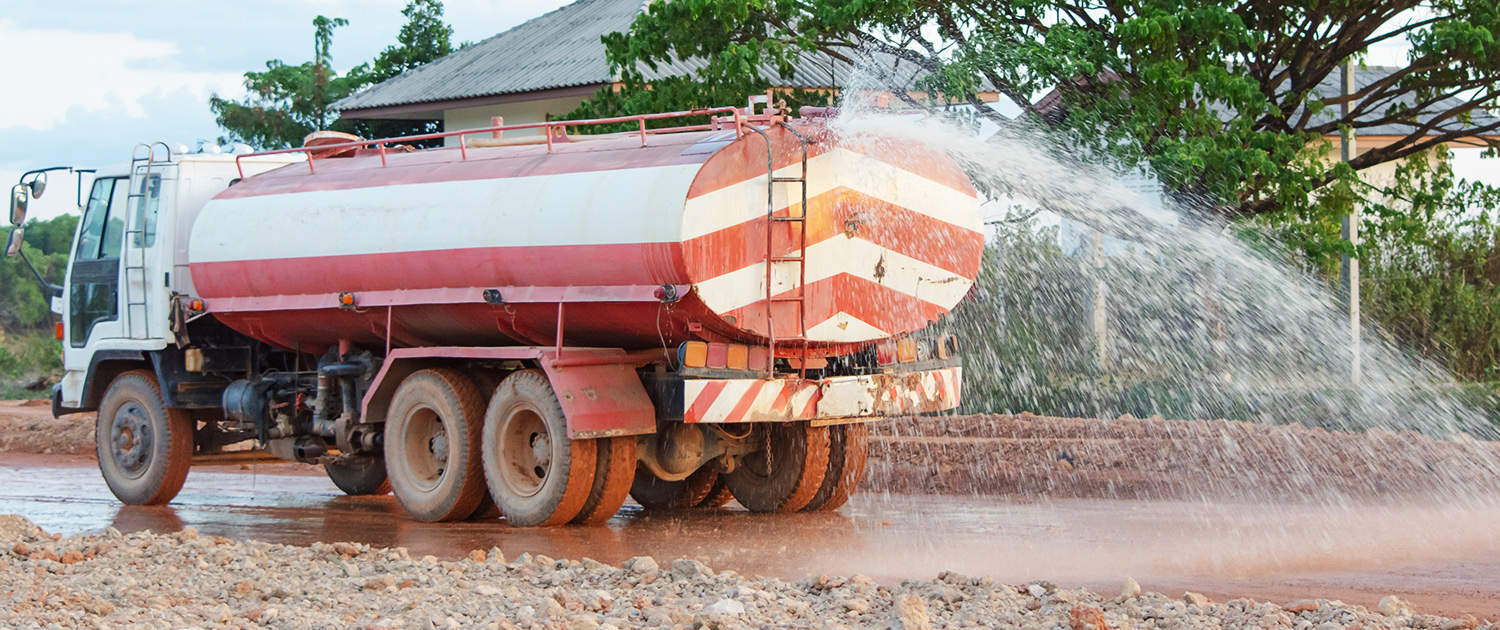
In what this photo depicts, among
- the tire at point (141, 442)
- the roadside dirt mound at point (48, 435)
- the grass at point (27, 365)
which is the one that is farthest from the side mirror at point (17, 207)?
the grass at point (27, 365)

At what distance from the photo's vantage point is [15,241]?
1250 cm

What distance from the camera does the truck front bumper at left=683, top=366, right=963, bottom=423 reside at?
967 cm

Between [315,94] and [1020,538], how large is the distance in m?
23.7

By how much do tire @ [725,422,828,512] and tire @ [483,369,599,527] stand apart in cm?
151

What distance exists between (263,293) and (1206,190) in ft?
27.6

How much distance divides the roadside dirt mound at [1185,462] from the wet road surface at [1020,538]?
0.67 m

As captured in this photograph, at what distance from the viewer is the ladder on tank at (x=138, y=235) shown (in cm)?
1273

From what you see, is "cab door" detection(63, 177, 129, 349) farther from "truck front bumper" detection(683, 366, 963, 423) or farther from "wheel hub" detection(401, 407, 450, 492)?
"truck front bumper" detection(683, 366, 963, 423)

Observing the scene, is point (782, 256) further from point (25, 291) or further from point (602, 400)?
point (25, 291)

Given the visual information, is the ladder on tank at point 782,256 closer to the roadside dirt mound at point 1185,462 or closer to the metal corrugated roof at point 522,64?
the roadside dirt mound at point 1185,462

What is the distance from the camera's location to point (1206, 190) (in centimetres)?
1488

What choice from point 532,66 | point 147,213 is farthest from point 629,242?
point 532,66

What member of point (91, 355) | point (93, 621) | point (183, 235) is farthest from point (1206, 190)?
point (93, 621)

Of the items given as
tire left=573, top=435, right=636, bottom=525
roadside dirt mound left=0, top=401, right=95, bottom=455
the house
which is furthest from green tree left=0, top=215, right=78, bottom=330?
tire left=573, top=435, right=636, bottom=525
